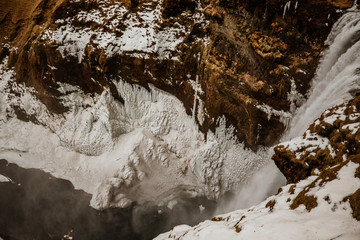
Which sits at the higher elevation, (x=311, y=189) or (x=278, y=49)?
(x=278, y=49)

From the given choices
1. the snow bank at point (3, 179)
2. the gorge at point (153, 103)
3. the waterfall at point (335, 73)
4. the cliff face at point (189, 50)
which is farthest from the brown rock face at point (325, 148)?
the snow bank at point (3, 179)

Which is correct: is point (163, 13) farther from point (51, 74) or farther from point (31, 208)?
point (31, 208)

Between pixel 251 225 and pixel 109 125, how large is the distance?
8.70 m

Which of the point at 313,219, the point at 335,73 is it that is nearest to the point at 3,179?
the point at 313,219

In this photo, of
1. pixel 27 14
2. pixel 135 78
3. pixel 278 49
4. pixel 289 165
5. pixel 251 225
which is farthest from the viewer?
pixel 27 14

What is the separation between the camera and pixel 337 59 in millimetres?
7109

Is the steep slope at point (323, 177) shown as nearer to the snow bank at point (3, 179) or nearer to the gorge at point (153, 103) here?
the gorge at point (153, 103)

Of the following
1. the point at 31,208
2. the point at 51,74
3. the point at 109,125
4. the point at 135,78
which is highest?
the point at 135,78

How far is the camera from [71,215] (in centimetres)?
995

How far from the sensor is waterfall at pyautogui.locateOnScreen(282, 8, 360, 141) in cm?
626

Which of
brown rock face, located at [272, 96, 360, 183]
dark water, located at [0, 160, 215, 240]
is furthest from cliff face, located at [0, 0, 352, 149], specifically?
dark water, located at [0, 160, 215, 240]

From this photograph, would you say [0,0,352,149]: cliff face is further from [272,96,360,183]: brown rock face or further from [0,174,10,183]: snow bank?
[0,174,10,183]: snow bank

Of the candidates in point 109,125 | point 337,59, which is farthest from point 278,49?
point 109,125

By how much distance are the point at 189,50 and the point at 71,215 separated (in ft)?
30.3
